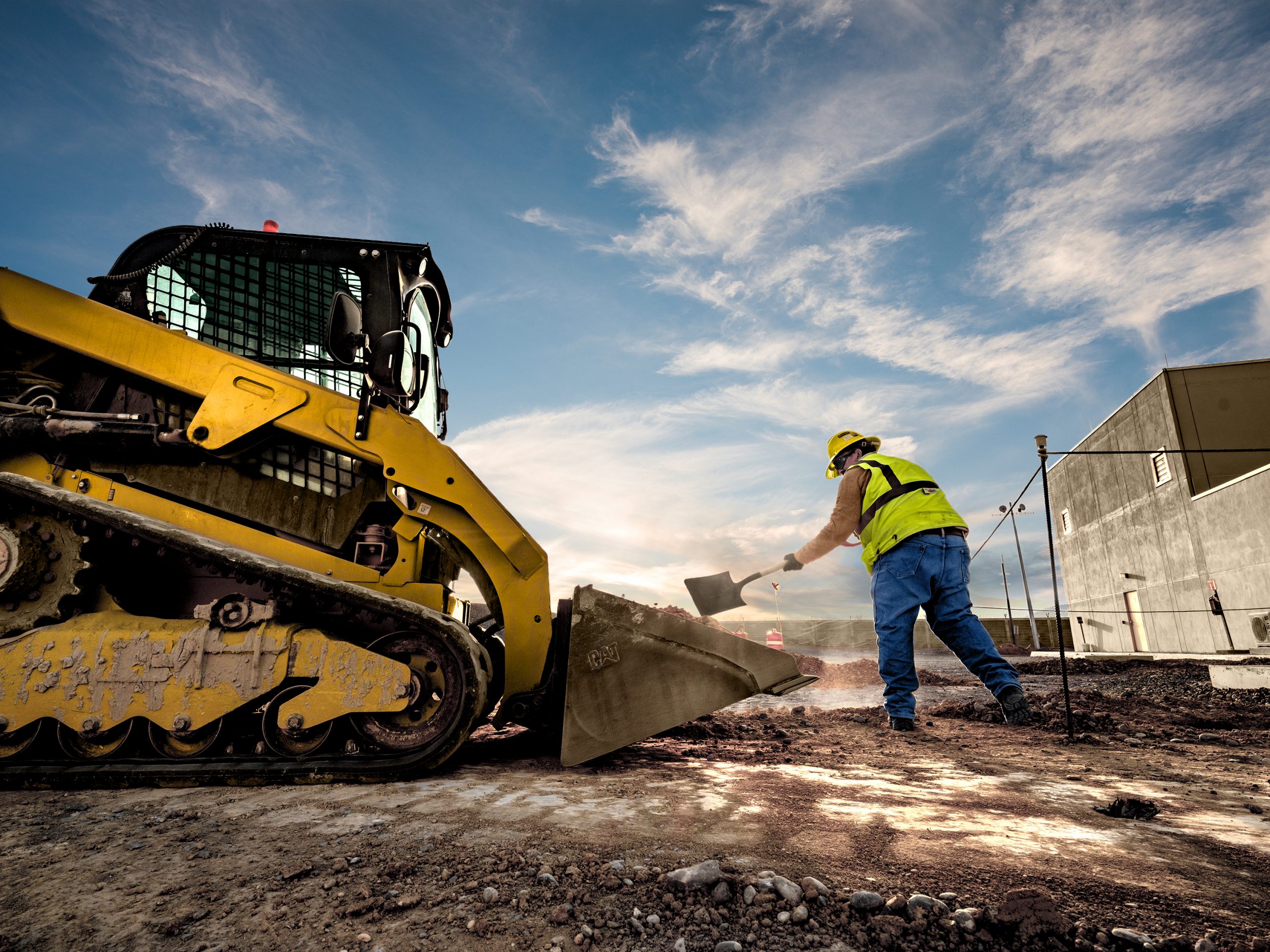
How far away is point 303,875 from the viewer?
69.9 inches

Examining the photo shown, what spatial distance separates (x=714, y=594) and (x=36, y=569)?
3.88m

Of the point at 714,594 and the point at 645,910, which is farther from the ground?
the point at 714,594

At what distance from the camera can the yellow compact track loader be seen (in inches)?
117

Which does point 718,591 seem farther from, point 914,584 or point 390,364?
point 390,364

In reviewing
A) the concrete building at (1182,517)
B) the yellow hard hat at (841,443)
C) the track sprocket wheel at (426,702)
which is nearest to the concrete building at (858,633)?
the concrete building at (1182,517)

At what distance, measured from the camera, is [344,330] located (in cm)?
342

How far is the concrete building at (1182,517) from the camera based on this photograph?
48.5 feet

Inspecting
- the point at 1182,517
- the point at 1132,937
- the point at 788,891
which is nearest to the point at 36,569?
the point at 788,891

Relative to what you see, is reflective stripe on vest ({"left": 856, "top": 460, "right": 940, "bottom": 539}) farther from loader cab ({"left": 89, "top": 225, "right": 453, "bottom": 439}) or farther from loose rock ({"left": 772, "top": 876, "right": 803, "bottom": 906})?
loose rock ({"left": 772, "top": 876, "right": 803, "bottom": 906})

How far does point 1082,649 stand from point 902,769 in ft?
86.8

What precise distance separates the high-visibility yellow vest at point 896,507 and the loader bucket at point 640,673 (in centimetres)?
145

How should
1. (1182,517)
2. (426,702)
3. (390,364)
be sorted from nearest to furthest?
(426,702)
(390,364)
(1182,517)

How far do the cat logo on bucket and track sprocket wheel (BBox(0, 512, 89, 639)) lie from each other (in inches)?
94.2

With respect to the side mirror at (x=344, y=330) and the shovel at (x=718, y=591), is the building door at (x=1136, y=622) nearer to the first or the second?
the shovel at (x=718, y=591)
